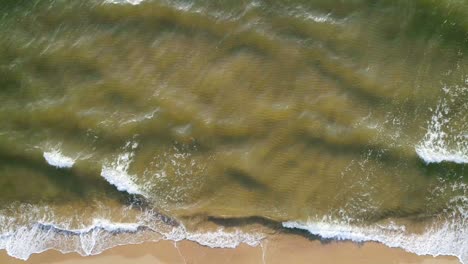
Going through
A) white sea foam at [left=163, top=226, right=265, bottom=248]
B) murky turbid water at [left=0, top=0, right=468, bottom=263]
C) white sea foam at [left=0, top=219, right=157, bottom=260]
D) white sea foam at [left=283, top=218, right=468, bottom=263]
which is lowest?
white sea foam at [left=0, top=219, right=157, bottom=260]

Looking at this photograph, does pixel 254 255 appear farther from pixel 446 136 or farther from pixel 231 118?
pixel 446 136

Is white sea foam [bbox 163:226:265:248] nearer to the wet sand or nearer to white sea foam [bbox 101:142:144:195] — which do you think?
the wet sand

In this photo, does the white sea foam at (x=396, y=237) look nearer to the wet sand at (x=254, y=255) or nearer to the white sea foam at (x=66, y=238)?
the wet sand at (x=254, y=255)

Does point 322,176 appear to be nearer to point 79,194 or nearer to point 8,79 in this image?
point 79,194

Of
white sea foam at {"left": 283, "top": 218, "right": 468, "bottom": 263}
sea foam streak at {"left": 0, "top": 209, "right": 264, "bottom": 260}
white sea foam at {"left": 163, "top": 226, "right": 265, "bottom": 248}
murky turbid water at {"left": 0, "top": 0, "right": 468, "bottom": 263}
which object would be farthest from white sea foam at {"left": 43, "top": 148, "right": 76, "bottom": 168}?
white sea foam at {"left": 283, "top": 218, "right": 468, "bottom": 263}

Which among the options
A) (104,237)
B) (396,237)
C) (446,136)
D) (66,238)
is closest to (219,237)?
(104,237)

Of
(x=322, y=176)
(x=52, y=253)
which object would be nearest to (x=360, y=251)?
(x=322, y=176)
